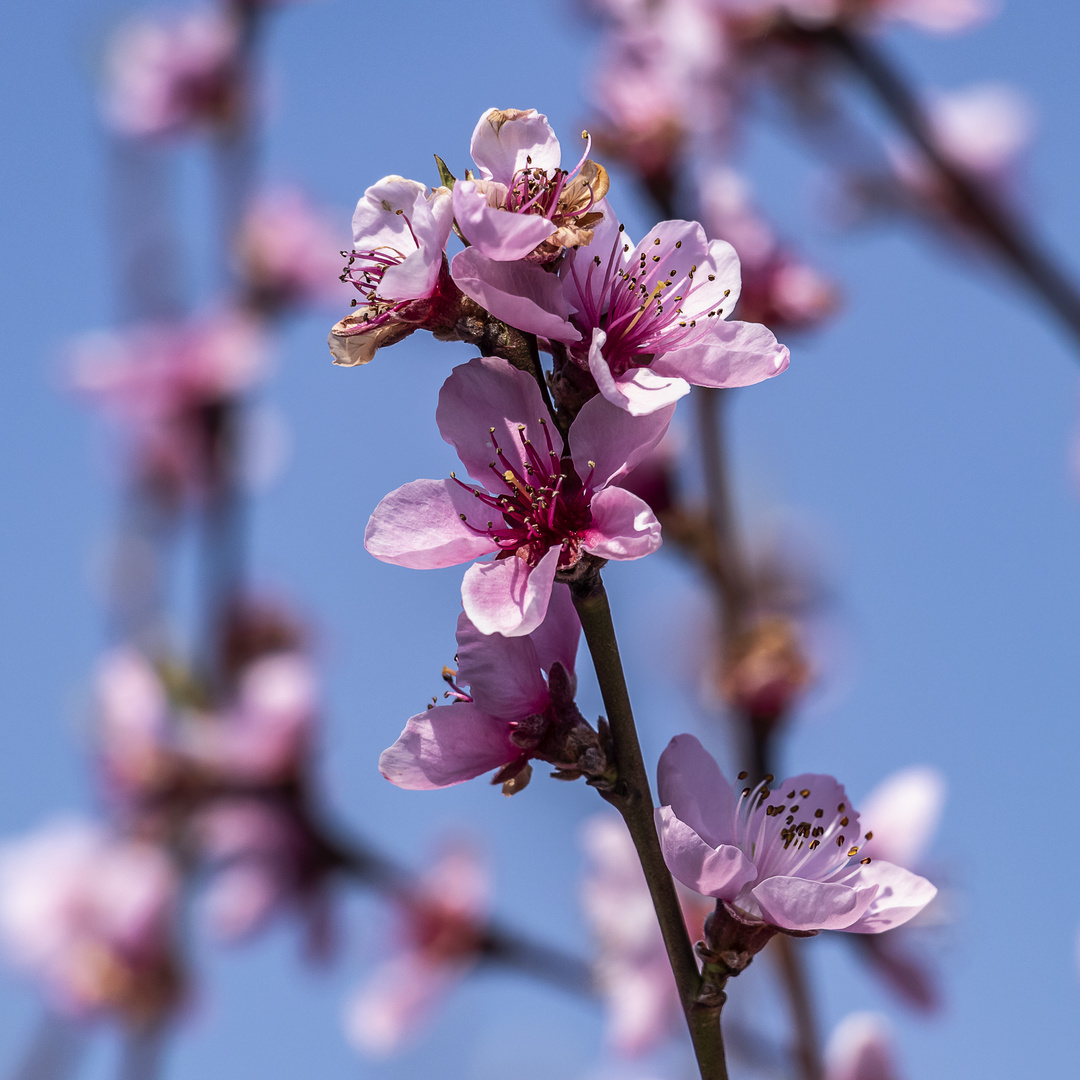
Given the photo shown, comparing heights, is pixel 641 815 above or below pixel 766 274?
below

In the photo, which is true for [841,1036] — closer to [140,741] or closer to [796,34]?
[140,741]

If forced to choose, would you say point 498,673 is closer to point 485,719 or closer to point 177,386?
point 485,719

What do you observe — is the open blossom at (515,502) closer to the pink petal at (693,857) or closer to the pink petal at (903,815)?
the pink petal at (693,857)

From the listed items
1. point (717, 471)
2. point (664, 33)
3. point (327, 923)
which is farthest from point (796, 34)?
point (327, 923)

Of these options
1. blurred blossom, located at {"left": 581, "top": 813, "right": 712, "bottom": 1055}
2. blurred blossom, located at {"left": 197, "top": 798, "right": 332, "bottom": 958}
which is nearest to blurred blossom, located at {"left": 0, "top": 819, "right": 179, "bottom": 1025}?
blurred blossom, located at {"left": 197, "top": 798, "right": 332, "bottom": 958}

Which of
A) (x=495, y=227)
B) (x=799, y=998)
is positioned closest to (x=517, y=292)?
(x=495, y=227)
